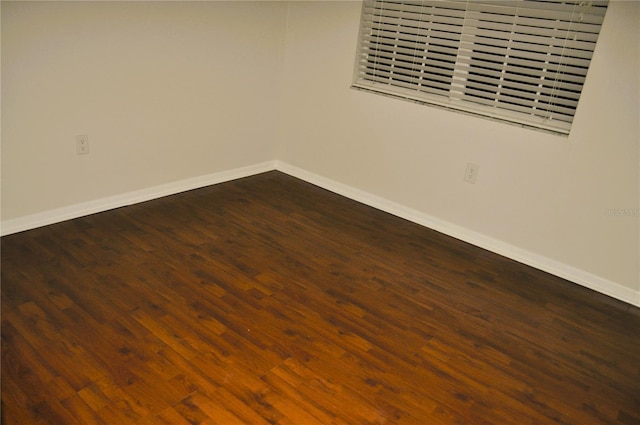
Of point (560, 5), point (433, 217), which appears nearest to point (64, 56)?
point (433, 217)

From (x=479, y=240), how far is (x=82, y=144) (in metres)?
2.46

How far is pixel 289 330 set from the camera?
2.23 metres

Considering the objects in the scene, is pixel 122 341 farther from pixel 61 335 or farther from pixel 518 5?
pixel 518 5

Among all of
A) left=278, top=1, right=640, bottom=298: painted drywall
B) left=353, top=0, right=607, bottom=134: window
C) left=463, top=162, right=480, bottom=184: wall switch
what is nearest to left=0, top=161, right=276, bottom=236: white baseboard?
left=278, top=1, right=640, bottom=298: painted drywall

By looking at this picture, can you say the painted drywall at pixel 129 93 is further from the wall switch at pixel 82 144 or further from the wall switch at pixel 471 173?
the wall switch at pixel 471 173

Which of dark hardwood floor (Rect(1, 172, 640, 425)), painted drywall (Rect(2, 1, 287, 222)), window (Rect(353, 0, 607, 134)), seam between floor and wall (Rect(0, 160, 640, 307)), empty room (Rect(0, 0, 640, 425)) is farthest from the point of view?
seam between floor and wall (Rect(0, 160, 640, 307))

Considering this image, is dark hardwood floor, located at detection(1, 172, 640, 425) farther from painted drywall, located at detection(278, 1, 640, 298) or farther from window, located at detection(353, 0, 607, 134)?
window, located at detection(353, 0, 607, 134)

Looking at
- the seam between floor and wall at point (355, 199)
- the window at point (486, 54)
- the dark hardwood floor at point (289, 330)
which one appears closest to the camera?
the dark hardwood floor at point (289, 330)

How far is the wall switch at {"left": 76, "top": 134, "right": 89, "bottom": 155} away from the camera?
9.48 feet

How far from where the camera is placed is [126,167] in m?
3.17

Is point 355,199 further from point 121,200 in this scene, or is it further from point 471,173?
point 121,200

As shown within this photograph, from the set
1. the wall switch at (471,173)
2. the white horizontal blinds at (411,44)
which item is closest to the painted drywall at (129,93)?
the white horizontal blinds at (411,44)

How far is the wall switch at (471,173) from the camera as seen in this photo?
314 cm

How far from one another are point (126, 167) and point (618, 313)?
2.93 meters
